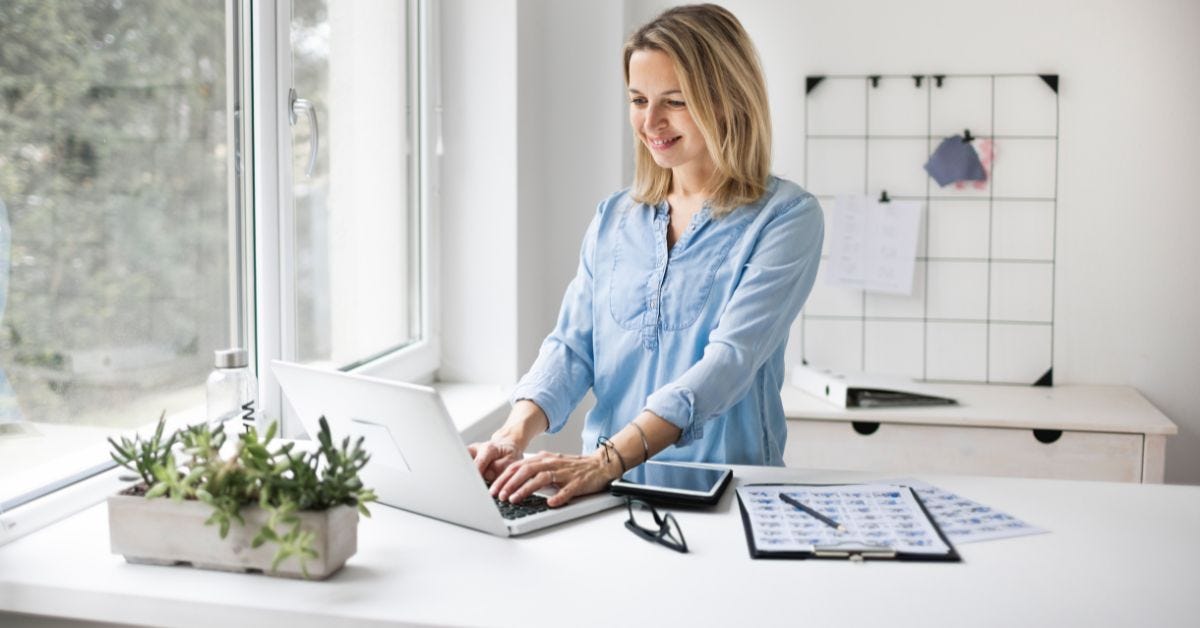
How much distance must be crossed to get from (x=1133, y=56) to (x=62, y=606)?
112 inches

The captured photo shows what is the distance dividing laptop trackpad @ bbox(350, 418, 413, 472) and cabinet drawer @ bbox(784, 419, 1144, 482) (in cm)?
155

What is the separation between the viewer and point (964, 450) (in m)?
2.70

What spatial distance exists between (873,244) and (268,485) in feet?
7.40

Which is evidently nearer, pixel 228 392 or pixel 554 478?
pixel 554 478

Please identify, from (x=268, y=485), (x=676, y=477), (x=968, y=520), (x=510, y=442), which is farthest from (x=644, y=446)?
(x=268, y=485)

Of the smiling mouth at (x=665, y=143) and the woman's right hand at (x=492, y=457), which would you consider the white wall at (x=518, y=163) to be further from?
the woman's right hand at (x=492, y=457)

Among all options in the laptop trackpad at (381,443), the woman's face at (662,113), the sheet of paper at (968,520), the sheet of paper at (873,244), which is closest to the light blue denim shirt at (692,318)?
the woman's face at (662,113)

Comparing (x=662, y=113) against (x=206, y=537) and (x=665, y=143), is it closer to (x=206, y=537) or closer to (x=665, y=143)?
(x=665, y=143)

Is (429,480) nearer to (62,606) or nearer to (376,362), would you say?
(62,606)

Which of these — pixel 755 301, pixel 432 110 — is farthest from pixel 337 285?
pixel 755 301

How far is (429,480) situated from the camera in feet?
4.49

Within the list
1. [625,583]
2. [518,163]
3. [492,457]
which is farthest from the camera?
[518,163]

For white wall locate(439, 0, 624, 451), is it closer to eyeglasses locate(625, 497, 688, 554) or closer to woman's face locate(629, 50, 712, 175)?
woman's face locate(629, 50, 712, 175)

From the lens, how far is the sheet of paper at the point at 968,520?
1.36m
